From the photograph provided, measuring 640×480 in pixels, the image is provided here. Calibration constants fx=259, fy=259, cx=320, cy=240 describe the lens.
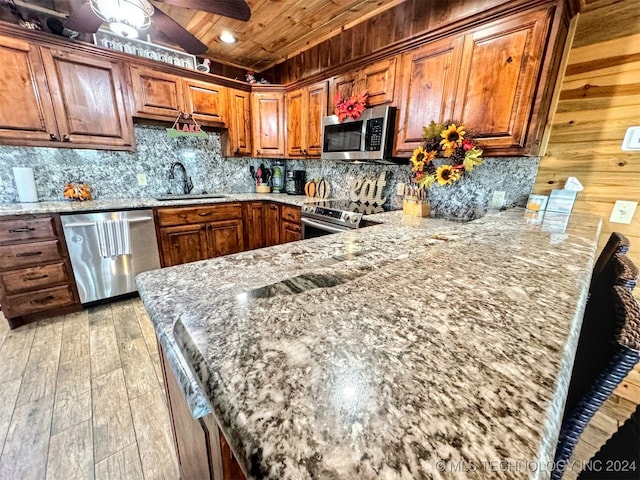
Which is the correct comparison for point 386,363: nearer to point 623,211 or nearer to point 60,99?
point 623,211

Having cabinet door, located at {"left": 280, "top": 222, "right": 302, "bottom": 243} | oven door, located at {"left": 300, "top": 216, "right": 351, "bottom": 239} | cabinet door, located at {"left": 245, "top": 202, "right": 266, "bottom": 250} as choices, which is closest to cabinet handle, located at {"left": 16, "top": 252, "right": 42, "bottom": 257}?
cabinet door, located at {"left": 245, "top": 202, "right": 266, "bottom": 250}

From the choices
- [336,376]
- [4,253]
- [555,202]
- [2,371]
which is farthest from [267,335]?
[4,253]

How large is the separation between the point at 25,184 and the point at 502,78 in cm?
375

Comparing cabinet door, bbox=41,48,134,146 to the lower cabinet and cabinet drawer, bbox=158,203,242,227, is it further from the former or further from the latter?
the lower cabinet

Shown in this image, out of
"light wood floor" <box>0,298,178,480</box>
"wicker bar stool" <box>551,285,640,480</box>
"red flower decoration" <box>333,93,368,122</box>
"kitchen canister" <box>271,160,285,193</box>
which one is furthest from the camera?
"kitchen canister" <box>271,160,285,193</box>

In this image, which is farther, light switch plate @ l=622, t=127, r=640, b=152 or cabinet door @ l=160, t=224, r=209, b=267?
cabinet door @ l=160, t=224, r=209, b=267

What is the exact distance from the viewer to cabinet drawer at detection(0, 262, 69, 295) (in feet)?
6.53

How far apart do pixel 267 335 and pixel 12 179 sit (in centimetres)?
325

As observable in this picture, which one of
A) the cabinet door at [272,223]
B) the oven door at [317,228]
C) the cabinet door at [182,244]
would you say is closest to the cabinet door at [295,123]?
the cabinet door at [272,223]

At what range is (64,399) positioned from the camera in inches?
56.7

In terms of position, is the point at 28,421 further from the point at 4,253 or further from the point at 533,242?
the point at 533,242

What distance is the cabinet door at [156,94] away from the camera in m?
2.47

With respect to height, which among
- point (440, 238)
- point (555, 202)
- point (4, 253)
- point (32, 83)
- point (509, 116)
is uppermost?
point (32, 83)

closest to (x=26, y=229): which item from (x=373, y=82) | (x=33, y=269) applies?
(x=33, y=269)
